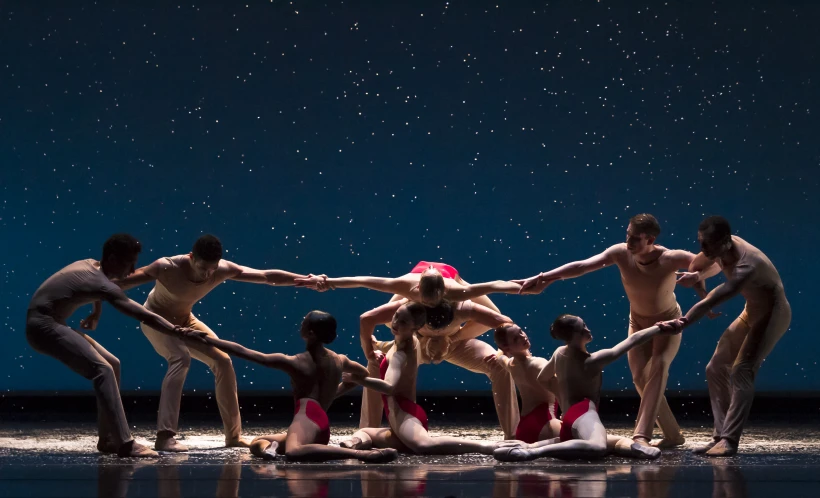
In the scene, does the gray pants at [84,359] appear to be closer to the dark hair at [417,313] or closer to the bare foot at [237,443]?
the bare foot at [237,443]

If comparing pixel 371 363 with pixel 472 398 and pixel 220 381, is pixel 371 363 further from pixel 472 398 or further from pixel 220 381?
pixel 472 398

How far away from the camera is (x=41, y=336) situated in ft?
15.2

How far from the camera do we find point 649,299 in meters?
5.23

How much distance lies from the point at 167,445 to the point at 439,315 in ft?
5.36

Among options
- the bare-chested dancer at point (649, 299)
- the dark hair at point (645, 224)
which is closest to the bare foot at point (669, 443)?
the bare-chested dancer at point (649, 299)

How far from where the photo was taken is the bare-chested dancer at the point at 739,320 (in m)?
4.74

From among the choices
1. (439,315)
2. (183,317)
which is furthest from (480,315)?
(183,317)

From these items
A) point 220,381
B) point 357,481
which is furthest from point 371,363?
point 357,481

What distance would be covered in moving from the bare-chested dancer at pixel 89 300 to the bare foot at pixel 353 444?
36.6 inches

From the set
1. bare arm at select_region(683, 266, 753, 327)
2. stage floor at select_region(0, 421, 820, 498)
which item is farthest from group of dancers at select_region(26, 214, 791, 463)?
stage floor at select_region(0, 421, 820, 498)

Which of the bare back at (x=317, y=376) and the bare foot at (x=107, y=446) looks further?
the bare foot at (x=107, y=446)

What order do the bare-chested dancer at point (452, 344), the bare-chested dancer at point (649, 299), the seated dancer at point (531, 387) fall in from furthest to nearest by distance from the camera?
the bare-chested dancer at point (452, 344) → the bare-chested dancer at point (649, 299) → the seated dancer at point (531, 387)

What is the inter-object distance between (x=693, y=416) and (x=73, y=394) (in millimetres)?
5023

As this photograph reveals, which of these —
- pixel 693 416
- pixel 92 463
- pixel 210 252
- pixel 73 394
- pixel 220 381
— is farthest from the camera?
pixel 73 394
